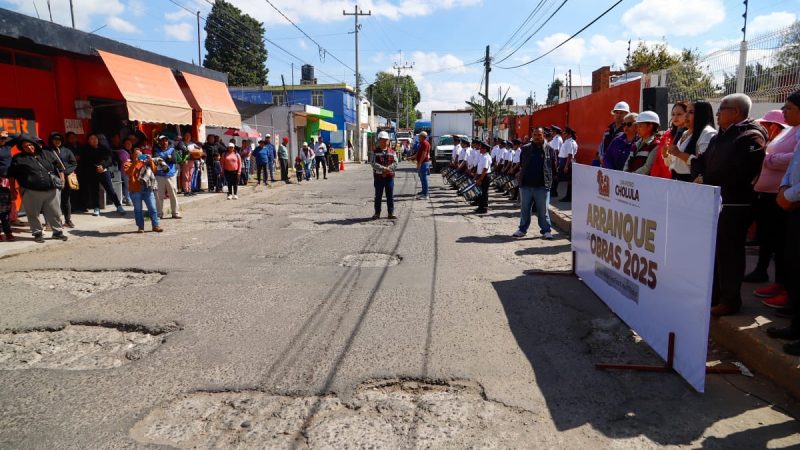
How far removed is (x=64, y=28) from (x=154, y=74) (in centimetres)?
277

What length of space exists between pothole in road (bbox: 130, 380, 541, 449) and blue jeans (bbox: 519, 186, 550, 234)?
569 centimetres

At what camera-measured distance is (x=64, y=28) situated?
11.0 m

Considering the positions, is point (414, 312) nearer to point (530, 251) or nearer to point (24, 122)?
point (530, 251)

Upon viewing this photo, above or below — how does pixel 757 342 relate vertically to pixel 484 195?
below

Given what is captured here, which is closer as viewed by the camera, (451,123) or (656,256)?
(656,256)

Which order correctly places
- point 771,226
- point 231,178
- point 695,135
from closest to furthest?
point 771,226
point 695,135
point 231,178

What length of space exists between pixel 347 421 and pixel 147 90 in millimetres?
12358

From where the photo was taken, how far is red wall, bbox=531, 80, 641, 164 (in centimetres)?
1323

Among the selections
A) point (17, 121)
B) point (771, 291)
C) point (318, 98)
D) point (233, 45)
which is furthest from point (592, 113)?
point (233, 45)

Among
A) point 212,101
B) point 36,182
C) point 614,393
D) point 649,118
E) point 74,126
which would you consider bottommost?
point 614,393

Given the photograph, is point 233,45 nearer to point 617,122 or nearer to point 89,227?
point 89,227

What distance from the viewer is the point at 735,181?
4172 millimetres

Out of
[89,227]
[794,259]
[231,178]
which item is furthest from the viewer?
[231,178]

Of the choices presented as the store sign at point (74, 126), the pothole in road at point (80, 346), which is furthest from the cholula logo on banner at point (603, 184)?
the store sign at point (74, 126)
